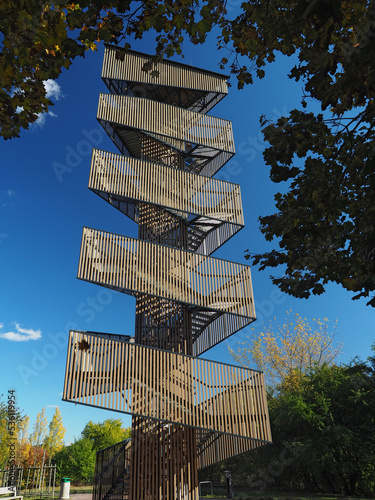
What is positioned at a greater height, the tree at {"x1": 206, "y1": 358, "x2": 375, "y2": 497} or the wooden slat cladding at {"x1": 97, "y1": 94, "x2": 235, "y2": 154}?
the wooden slat cladding at {"x1": 97, "y1": 94, "x2": 235, "y2": 154}

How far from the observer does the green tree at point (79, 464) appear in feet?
97.1

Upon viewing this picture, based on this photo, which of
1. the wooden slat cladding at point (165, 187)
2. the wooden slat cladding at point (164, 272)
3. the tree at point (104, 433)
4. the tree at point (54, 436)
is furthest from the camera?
the tree at point (104, 433)

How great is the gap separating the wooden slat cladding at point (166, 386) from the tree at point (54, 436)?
22.6m

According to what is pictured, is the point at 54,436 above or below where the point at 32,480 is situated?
above

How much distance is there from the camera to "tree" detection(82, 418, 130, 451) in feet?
106

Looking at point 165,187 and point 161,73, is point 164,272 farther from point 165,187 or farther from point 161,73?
point 161,73

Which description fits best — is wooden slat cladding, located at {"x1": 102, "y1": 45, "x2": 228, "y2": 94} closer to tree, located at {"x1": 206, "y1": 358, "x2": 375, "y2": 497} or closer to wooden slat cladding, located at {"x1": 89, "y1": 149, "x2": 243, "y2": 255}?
wooden slat cladding, located at {"x1": 89, "y1": 149, "x2": 243, "y2": 255}

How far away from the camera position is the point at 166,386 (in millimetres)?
7812

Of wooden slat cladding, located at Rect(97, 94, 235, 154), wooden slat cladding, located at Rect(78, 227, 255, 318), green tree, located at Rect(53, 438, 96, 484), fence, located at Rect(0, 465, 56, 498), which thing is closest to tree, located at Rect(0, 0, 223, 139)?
wooden slat cladding, located at Rect(78, 227, 255, 318)

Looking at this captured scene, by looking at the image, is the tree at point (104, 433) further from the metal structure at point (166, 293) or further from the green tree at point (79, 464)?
the metal structure at point (166, 293)

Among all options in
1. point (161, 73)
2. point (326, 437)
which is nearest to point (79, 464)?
point (326, 437)

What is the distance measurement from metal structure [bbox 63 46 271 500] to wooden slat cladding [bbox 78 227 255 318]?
0.09 feet

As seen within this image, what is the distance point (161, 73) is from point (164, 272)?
27.0 ft

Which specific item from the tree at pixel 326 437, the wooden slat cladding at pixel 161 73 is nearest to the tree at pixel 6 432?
the tree at pixel 326 437
